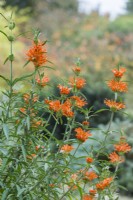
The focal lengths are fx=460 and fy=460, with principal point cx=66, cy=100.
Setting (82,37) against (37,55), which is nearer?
(37,55)

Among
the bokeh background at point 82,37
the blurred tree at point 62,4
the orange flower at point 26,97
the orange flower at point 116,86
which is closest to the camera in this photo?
the orange flower at point 26,97

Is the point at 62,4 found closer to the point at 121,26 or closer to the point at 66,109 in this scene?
the point at 121,26

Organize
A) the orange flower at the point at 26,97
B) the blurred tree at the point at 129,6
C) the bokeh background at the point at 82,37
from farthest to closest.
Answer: the blurred tree at the point at 129,6 < the bokeh background at the point at 82,37 < the orange flower at the point at 26,97

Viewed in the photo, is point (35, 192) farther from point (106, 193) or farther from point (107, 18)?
point (107, 18)

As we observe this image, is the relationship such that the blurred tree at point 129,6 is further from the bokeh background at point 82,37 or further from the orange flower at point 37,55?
the orange flower at point 37,55

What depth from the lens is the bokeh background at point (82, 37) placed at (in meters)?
10.9

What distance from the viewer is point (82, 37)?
17.2 m

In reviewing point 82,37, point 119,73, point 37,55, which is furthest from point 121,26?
point 37,55

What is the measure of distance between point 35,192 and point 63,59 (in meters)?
11.8

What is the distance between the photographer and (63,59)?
44.9 feet

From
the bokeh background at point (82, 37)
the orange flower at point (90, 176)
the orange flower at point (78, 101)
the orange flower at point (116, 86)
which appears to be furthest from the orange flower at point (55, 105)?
the bokeh background at point (82, 37)

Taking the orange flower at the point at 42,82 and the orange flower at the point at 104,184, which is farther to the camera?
the orange flower at the point at 104,184

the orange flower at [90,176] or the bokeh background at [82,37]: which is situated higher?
the bokeh background at [82,37]

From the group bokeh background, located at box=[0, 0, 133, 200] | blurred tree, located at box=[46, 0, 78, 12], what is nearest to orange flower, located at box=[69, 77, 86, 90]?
bokeh background, located at box=[0, 0, 133, 200]
